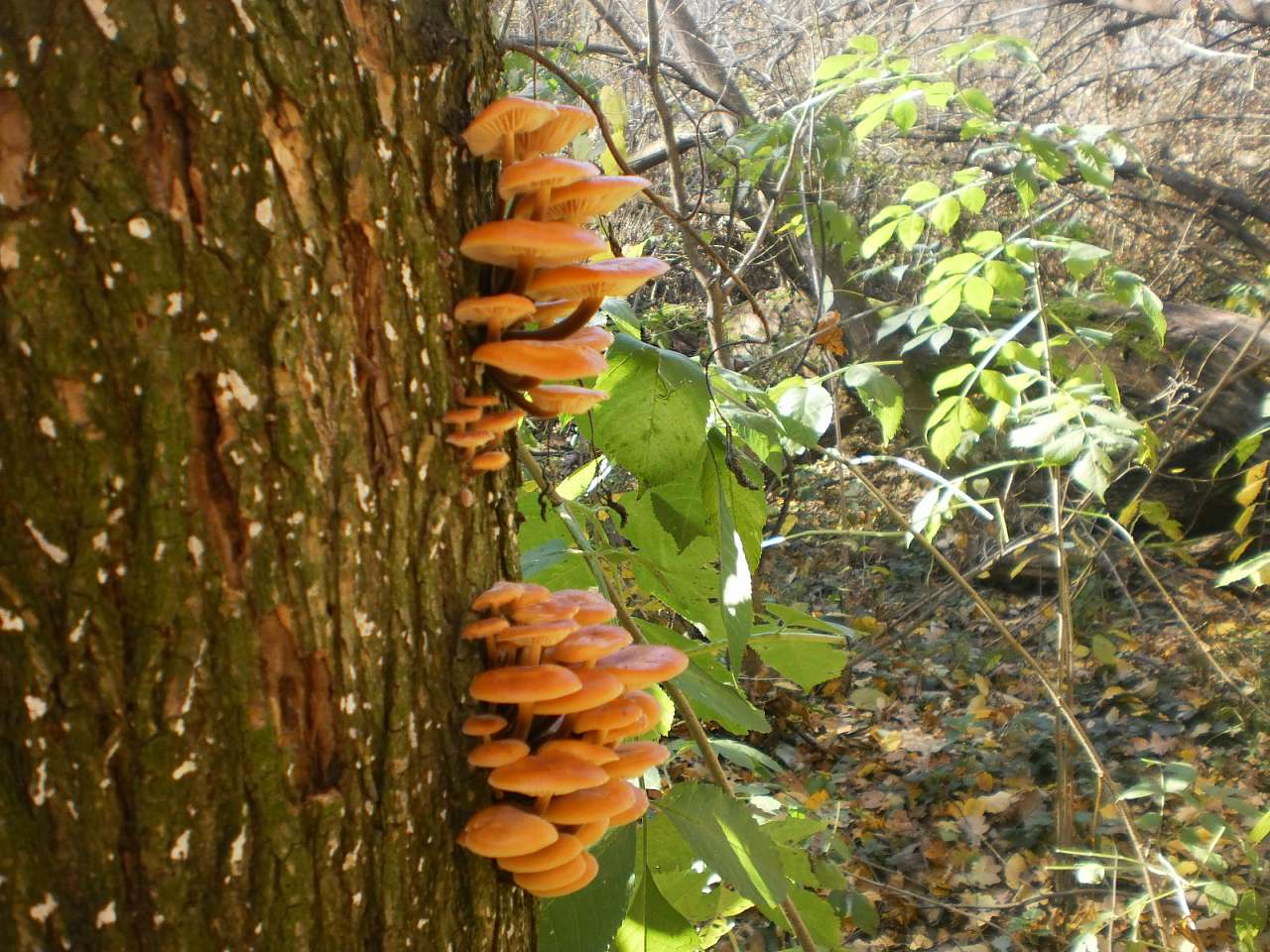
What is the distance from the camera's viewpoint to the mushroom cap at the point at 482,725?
1.26 metres

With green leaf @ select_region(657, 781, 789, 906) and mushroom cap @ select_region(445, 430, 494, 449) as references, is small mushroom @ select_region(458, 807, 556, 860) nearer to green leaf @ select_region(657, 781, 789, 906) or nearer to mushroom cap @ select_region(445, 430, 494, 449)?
green leaf @ select_region(657, 781, 789, 906)

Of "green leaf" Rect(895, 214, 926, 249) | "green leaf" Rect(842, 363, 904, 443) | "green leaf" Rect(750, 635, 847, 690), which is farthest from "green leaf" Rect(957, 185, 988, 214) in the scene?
"green leaf" Rect(750, 635, 847, 690)

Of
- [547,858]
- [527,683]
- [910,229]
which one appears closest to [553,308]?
[527,683]

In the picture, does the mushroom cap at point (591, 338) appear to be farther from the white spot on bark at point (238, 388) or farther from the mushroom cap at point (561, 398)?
the white spot on bark at point (238, 388)

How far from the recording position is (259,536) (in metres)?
1.06

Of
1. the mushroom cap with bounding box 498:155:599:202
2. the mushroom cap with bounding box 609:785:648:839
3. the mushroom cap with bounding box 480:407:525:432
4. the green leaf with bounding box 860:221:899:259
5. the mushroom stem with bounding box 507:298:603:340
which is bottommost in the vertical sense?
the mushroom cap with bounding box 609:785:648:839

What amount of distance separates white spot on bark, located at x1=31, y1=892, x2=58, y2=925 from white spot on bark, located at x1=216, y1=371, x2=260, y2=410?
54cm

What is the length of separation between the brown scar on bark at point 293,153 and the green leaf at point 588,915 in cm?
108

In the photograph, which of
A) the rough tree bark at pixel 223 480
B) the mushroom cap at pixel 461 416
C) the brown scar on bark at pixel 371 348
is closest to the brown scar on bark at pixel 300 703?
the rough tree bark at pixel 223 480

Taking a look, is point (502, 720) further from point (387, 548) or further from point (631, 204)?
point (631, 204)

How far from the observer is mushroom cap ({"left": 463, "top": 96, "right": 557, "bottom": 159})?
1.25 metres

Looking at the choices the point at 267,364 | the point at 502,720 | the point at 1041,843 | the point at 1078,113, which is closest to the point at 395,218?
the point at 267,364

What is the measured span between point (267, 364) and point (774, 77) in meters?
6.47

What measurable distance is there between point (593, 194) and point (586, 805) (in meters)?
0.87
